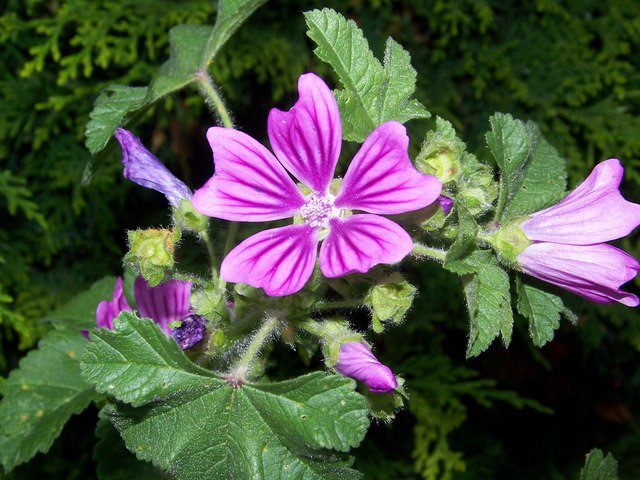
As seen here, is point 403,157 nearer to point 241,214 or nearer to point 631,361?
point 241,214

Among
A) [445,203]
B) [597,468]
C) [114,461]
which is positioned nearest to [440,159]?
[445,203]

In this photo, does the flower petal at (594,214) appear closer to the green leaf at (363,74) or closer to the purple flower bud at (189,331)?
the green leaf at (363,74)

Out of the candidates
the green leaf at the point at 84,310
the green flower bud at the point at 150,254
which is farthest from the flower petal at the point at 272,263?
the green leaf at the point at 84,310

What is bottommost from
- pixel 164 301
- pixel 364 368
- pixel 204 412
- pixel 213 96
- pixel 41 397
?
pixel 41 397

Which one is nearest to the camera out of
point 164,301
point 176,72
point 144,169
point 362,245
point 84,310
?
point 362,245

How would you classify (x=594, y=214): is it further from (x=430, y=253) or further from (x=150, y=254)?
(x=150, y=254)
